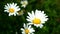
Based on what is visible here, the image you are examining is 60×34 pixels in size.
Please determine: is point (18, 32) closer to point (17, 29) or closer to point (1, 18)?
point (17, 29)

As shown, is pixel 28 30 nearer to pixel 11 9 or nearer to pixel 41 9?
pixel 11 9

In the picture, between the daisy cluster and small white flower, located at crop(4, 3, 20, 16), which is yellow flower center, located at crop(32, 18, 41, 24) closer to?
the daisy cluster

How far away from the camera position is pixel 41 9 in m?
2.95

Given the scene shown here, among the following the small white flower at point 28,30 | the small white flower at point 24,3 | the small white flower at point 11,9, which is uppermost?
the small white flower at point 24,3

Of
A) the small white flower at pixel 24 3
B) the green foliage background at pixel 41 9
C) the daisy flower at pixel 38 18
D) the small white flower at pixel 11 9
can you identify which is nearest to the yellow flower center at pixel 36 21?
the daisy flower at pixel 38 18

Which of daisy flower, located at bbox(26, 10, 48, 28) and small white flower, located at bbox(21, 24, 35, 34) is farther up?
daisy flower, located at bbox(26, 10, 48, 28)

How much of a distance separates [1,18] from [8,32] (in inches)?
8.6

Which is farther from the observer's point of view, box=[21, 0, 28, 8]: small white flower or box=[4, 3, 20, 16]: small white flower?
box=[21, 0, 28, 8]: small white flower

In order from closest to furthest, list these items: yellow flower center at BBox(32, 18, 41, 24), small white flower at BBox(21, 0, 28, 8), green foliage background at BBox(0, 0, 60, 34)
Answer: yellow flower center at BBox(32, 18, 41, 24) → green foliage background at BBox(0, 0, 60, 34) → small white flower at BBox(21, 0, 28, 8)

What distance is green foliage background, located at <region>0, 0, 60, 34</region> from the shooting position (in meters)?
2.57

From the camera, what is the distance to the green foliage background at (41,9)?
8.43 ft

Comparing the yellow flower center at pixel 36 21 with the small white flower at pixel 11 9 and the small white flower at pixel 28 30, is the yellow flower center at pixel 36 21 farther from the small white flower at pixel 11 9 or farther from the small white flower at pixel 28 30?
the small white flower at pixel 11 9

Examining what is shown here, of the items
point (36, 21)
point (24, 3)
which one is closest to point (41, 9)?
point (24, 3)

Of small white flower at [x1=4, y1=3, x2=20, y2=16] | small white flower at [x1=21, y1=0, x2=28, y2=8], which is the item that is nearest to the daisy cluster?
small white flower at [x1=4, y1=3, x2=20, y2=16]
